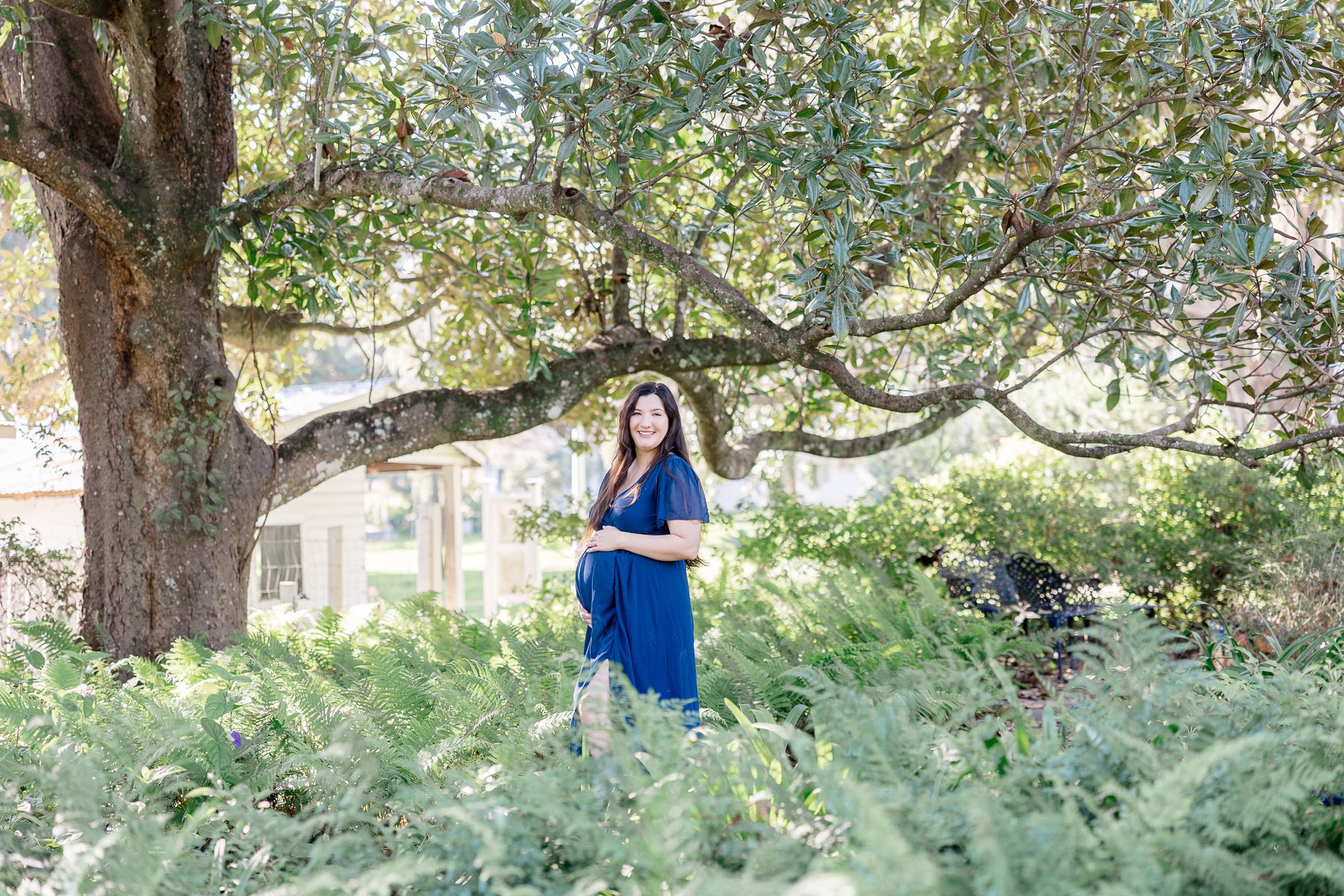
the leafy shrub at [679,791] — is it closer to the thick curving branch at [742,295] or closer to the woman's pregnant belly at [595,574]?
the woman's pregnant belly at [595,574]

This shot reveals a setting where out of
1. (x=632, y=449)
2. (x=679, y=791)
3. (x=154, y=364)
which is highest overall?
(x=154, y=364)

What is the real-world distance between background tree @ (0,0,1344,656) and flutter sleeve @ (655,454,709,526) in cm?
80

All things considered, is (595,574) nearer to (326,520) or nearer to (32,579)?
(32,579)

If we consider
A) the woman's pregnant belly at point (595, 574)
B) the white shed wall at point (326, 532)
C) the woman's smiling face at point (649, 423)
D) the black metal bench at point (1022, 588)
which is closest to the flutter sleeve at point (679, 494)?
the woman's smiling face at point (649, 423)

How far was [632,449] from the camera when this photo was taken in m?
4.41

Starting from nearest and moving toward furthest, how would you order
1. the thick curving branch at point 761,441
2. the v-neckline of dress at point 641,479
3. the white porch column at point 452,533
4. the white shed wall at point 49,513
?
the v-neckline of dress at point 641,479, the thick curving branch at point 761,441, the white shed wall at point 49,513, the white porch column at point 452,533

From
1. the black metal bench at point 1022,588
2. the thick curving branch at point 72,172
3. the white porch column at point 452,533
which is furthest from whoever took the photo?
the white porch column at point 452,533

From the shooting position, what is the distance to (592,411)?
898 centimetres

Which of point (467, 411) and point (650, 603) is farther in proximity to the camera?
point (467, 411)

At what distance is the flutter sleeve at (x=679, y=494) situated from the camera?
4039mm

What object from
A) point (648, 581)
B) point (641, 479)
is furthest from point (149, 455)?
point (648, 581)

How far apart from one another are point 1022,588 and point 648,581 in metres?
4.82

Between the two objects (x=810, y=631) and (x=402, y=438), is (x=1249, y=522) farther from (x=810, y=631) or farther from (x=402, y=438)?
(x=402, y=438)

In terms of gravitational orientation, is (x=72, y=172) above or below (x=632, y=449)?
above
